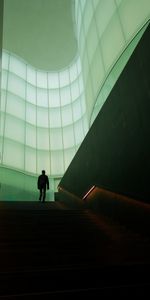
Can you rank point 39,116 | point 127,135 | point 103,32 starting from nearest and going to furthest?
1. point 127,135
2. point 103,32
3. point 39,116

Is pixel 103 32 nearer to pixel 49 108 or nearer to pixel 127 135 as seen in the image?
pixel 127 135

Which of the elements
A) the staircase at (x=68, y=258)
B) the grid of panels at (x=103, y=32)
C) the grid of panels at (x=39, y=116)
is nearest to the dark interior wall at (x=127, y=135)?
the staircase at (x=68, y=258)

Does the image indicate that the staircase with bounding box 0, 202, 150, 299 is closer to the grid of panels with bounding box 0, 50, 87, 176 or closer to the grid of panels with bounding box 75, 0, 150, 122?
the grid of panels with bounding box 75, 0, 150, 122

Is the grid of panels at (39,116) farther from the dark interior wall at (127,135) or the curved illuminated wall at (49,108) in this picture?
the dark interior wall at (127,135)

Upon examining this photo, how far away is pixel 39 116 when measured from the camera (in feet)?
90.5

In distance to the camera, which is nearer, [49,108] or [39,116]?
[39,116]

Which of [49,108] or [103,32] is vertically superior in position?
[49,108]

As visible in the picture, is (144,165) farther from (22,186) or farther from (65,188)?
(22,186)

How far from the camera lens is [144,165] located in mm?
5383

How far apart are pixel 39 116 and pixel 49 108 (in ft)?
4.95

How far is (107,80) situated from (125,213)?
321 inches

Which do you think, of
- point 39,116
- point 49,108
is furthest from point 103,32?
point 49,108

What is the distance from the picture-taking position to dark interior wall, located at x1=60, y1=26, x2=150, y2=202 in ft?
17.5

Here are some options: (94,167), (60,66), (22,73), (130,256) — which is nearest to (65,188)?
(94,167)
